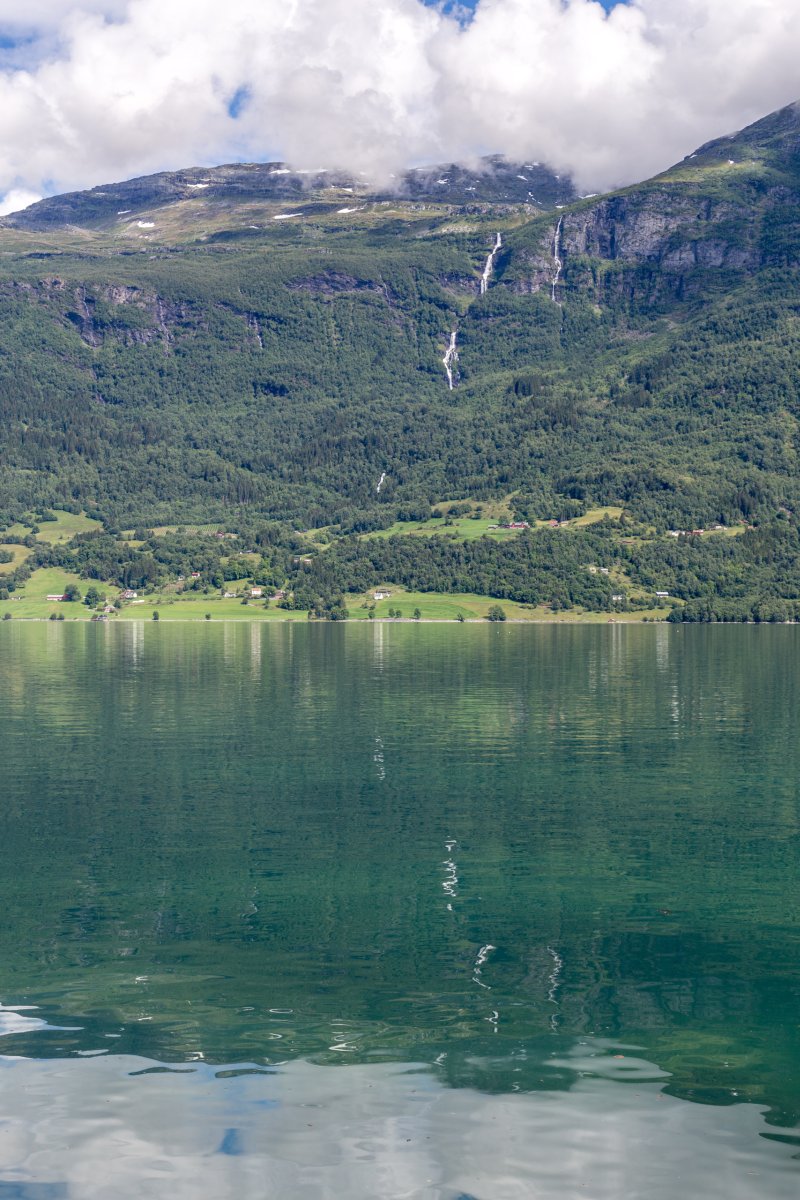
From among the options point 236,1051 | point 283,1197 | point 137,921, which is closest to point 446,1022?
point 236,1051

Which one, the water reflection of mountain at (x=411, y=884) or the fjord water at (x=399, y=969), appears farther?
the water reflection of mountain at (x=411, y=884)

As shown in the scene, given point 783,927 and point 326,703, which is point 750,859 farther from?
point 326,703

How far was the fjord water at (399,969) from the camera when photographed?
77.4ft

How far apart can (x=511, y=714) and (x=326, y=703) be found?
1756 cm

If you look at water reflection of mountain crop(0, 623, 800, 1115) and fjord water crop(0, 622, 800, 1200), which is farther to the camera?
water reflection of mountain crop(0, 623, 800, 1115)

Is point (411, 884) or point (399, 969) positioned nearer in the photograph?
point (399, 969)

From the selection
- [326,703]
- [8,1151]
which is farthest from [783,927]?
[326,703]

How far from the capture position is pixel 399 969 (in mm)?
34656

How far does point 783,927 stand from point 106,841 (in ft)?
86.5

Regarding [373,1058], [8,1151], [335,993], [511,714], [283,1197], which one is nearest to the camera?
[283,1197]

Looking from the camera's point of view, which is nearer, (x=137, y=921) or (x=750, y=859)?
(x=137, y=921)

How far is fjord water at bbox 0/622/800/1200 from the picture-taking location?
2358 centimetres

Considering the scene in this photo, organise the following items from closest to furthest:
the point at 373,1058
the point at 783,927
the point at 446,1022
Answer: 1. the point at 373,1058
2. the point at 446,1022
3. the point at 783,927

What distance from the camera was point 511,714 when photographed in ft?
327
